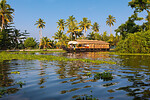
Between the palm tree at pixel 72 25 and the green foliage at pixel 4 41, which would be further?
the palm tree at pixel 72 25

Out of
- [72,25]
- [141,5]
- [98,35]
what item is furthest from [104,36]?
[141,5]

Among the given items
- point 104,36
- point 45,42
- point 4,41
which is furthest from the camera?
point 104,36

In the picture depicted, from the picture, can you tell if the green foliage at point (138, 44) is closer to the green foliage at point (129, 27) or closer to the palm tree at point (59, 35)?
the green foliage at point (129, 27)

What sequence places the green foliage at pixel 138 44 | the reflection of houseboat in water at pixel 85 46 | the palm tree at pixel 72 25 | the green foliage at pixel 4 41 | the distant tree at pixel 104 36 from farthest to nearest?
the distant tree at pixel 104 36, the palm tree at pixel 72 25, the reflection of houseboat in water at pixel 85 46, the green foliage at pixel 4 41, the green foliage at pixel 138 44

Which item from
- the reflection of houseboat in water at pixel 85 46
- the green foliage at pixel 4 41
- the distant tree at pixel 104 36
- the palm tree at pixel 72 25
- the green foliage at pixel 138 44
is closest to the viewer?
the green foliage at pixel 138 44

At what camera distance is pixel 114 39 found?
92.1 meters

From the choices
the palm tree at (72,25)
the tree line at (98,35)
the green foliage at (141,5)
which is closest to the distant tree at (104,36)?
the tree line at (98,35)

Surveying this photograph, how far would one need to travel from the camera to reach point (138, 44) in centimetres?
3581

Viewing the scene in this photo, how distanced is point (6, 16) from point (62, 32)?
108ft

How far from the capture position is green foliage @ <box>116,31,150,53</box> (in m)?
34.7

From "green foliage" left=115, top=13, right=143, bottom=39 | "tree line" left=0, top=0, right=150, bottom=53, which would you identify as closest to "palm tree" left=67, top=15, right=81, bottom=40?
"tree line" left=0, top=0, right=150, bottom=53

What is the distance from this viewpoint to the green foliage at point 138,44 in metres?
34.7

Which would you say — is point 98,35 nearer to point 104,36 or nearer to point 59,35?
point 104,36

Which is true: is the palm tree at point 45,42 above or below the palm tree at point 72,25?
below
